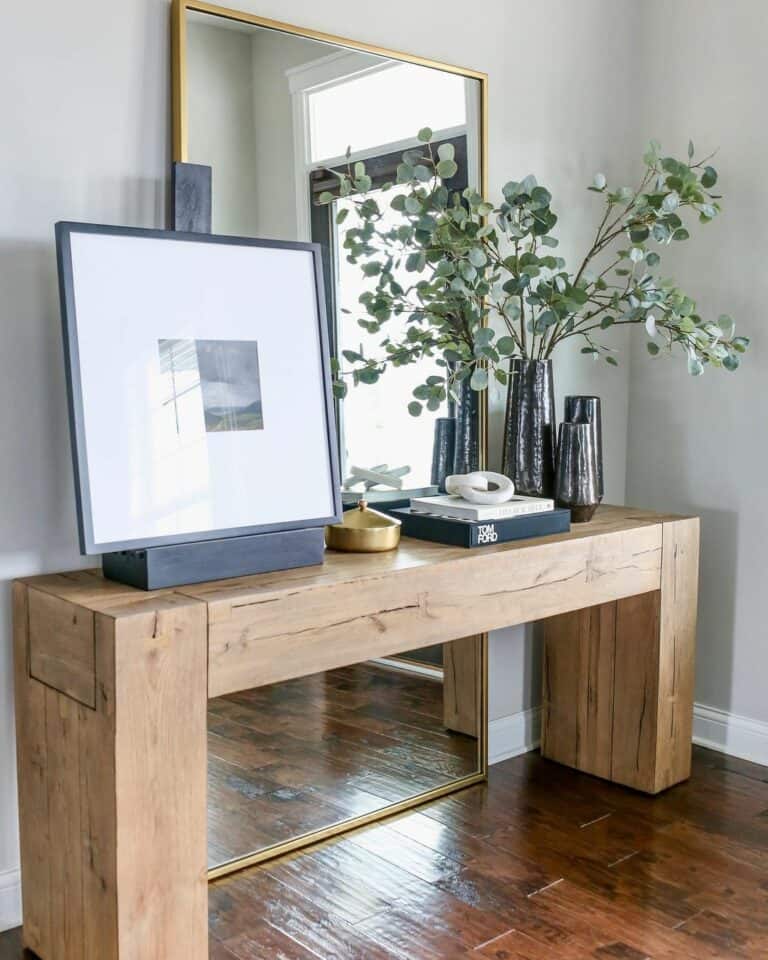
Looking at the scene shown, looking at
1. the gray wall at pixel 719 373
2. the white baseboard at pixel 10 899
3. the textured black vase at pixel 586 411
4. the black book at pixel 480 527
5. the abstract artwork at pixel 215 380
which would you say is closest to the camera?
the abstract artwork at pixel 215 380

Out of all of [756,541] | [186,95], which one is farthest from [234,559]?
[756,541]

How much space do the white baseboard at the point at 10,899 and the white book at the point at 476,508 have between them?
3.69 ft

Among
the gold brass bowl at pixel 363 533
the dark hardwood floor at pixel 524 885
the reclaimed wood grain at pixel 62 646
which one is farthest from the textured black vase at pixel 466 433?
the reclaimed wood grain at pixel 62 646

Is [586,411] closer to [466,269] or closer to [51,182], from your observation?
[466,269]

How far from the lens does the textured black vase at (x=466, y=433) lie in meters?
2.63

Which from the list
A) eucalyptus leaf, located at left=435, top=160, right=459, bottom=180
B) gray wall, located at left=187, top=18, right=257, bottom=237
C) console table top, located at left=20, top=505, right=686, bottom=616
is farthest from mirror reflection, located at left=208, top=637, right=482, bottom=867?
eucalyptus leaf, located at left=435, top=160, right=459, bottom=180

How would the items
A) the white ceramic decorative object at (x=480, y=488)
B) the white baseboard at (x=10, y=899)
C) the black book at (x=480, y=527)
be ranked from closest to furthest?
the white baseboard at (x=10, y=899) → the black book at (x=480, y=527) → the white ceramic decorative object at (x=480, y=488)

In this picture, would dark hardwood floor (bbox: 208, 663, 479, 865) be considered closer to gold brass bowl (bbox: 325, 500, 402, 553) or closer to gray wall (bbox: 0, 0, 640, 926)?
gold brass bowl (bbox: 325, 500, 402, 553)

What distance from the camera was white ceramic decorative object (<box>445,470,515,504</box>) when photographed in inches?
91.5

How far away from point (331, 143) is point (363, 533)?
889 mm

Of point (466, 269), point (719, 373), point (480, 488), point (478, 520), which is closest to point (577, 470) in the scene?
point (480, 488)

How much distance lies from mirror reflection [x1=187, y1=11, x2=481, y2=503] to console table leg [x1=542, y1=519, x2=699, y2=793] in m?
0.63

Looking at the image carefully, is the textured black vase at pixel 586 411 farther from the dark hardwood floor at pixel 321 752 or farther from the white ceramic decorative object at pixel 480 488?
the dark hardwood floor at pixel 321 752

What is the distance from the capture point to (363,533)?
2.13 m
